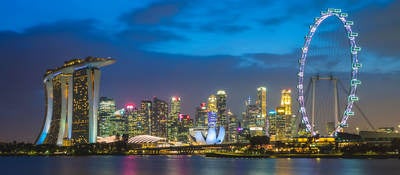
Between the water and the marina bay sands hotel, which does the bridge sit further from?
the water

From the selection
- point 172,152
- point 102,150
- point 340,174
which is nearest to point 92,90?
point 102,150

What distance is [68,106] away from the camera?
174500mm

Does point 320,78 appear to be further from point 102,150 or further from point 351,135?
point 102,150

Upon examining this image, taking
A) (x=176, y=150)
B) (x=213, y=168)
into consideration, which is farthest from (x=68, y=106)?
(x=213, y=168)

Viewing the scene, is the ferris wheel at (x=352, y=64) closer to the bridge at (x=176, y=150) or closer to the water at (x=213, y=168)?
the water at (x=213, y=168)

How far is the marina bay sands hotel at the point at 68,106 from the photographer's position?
169875 mm

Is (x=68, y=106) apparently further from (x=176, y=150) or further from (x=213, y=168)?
(x=213, y=168)

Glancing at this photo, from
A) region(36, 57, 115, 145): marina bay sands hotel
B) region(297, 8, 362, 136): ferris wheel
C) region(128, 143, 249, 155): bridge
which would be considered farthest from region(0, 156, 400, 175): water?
region(128, 143, 249, 155): bridge

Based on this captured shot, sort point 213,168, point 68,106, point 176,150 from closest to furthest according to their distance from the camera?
point 213,168 → point 68,106 → point 176,150

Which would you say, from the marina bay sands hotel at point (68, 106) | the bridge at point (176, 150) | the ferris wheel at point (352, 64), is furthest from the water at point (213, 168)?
the bridge at point (176, 150)

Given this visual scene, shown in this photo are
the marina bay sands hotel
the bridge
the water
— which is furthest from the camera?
the bridge

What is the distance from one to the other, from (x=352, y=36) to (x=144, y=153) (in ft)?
315

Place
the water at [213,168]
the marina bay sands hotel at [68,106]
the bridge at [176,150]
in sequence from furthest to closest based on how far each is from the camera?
the bridge at [176,150] < the marina bay sands hotel at [68,106] < the water at [213,168]

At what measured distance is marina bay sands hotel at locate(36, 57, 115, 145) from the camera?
16988 cm
